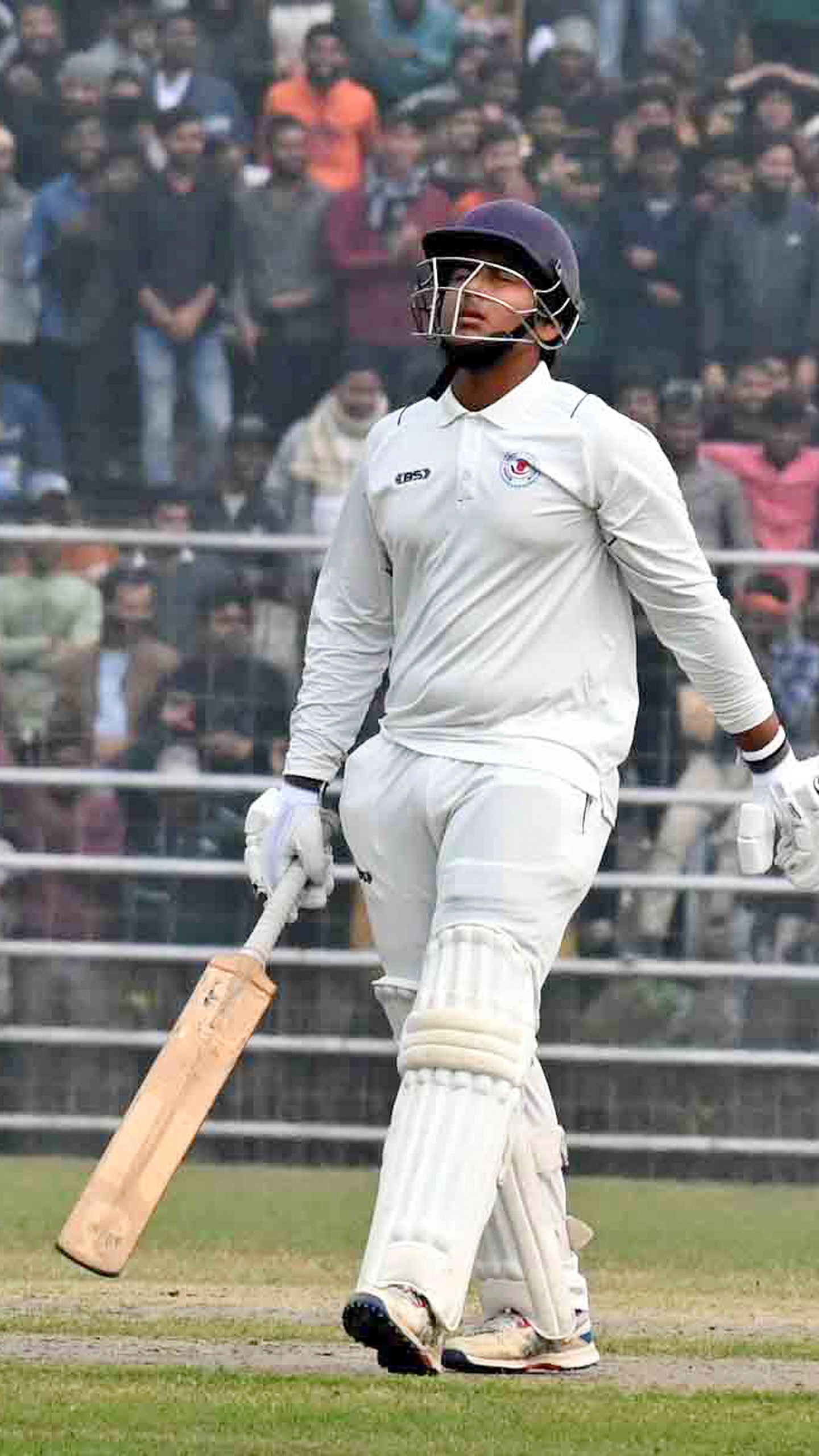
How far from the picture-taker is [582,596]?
16.2 ft

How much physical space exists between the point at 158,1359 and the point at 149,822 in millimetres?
5116

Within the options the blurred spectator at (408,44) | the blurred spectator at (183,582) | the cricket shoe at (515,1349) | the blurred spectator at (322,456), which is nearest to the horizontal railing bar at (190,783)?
the blurred spectator at (183,582)

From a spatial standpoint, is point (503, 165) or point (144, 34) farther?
point (144, 34)

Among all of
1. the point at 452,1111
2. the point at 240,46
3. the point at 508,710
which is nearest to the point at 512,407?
the point at 508,710

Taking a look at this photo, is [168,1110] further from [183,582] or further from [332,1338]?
[183,582]

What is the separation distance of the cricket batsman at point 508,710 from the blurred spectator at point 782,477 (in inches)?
208

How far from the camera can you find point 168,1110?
4.67 m

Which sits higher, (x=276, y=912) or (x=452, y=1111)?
(x=276, y=912)

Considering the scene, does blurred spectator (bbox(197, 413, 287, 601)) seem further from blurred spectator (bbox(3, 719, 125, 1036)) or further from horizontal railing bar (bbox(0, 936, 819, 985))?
horizontal railing bar (bbox(0, 936, 819, 985))

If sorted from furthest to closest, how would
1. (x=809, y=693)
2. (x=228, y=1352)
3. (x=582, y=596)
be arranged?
(x=809, y=693)
(x=228, y=1352)
(x=582, y=596)

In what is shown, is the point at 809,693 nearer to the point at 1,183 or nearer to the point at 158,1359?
the point at 1,183

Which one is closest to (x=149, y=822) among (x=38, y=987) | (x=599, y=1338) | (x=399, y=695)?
(x=38, y=987)

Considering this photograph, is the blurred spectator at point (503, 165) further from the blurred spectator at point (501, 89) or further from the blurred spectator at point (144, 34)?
the blurred spectator at point (144, 34)

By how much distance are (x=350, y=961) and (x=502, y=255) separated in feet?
17.8
